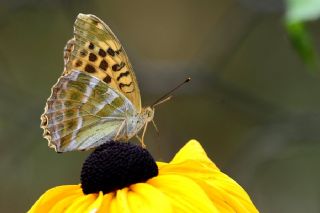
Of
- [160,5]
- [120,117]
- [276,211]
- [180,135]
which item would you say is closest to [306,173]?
[276,211]

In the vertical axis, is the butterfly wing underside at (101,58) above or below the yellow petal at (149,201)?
above

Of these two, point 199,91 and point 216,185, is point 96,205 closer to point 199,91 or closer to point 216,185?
point 216,185

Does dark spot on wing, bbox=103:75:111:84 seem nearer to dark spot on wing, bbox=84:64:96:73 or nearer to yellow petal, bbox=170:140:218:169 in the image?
dark spot on wing, bbox=84:64:96:73

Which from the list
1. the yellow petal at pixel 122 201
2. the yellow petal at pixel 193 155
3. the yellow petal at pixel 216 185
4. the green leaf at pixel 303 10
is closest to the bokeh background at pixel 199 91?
the yellow petal at pixel 193 155

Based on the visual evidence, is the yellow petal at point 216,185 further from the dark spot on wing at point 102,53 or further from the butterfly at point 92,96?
the dark spot on wing at point 102,53

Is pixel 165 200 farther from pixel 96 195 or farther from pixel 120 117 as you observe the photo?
pixel 120 117

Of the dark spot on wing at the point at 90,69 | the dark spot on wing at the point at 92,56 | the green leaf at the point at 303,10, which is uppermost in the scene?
the green leaf at the point at 303,10

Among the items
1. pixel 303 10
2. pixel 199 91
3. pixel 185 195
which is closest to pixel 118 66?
pixel 185 195
